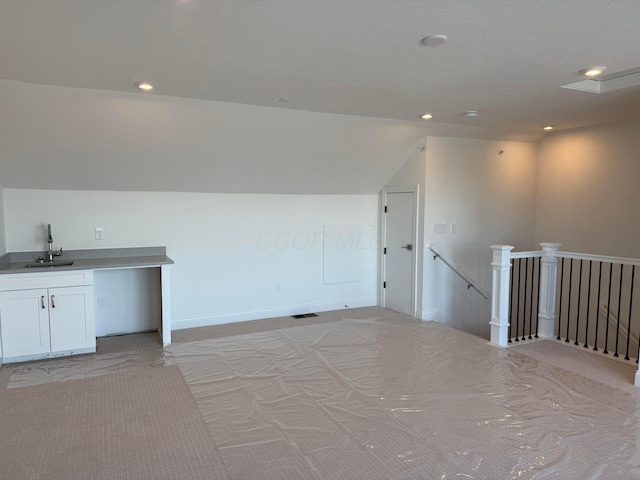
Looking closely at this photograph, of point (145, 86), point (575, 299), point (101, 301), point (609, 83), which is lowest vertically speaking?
point (575, 299)

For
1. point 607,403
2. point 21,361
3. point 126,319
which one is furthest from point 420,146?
point 21,361

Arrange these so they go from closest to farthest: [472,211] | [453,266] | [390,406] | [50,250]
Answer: [390,406] → [50,250] → [453,266] → [472,211]

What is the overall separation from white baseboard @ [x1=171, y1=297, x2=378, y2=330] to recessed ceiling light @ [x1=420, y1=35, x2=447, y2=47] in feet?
12.9

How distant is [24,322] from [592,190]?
662cm

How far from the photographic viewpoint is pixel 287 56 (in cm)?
290

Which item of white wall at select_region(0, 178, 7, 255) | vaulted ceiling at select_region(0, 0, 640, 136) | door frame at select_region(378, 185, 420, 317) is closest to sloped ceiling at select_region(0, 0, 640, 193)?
vaulted ceiling at select_region(0, 0, 640, 136)

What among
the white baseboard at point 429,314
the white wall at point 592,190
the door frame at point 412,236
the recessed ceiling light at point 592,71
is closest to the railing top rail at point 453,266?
the door frame at point 412,236

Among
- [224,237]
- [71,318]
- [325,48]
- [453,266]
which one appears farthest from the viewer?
[453,266]

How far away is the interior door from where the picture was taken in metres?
5.77

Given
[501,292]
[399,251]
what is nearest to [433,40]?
[501,292]

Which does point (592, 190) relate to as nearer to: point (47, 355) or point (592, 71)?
point (592, 71)

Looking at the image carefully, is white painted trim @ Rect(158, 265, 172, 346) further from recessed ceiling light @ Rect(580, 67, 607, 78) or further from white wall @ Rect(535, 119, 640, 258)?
white wall @ Rect(535, 119, 640, 258)

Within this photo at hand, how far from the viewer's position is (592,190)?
5.63m

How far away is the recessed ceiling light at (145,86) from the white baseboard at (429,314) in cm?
406
